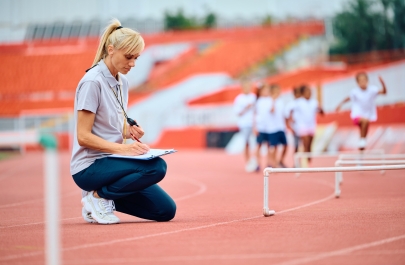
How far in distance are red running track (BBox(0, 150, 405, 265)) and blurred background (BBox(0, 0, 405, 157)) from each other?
30.0 feet

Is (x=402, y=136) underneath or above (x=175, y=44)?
underneath

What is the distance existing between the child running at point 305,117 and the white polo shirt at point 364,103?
102cm

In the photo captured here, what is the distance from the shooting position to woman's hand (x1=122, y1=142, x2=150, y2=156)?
7.11 meters

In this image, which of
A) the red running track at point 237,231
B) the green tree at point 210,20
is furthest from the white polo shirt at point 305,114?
the green tree at point 210,20

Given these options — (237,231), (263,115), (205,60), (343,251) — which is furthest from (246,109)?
(205,60)

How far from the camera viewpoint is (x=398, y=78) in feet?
73.7

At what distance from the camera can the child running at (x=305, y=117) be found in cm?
1659

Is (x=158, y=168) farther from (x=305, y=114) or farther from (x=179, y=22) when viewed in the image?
(x=179, y=22)

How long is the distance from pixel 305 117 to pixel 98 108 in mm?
9916

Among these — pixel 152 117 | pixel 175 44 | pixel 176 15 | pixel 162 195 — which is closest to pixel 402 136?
pixel 162 195

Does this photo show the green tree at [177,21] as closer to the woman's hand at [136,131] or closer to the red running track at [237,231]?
the red running track at [237,231]

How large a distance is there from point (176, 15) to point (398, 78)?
53199mm

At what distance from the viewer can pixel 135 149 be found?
23.3 ft

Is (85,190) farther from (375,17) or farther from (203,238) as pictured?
(375,17)
